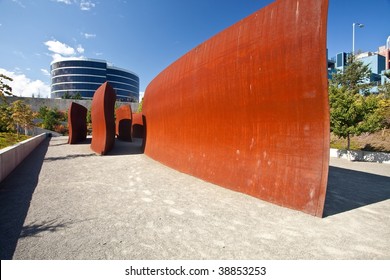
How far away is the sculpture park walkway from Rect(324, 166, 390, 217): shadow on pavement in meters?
0.03

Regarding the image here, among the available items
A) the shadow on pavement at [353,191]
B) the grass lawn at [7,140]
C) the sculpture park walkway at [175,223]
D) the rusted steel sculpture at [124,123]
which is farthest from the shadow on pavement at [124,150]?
the shadow on pavement at [353,191]

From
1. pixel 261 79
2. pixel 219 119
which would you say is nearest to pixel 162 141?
pixel 219 119

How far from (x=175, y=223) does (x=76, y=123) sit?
1945 cm

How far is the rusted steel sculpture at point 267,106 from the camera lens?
4.88m

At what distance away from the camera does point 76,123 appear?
2031cm

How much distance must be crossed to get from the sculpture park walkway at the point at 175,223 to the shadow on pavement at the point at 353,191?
0.03m

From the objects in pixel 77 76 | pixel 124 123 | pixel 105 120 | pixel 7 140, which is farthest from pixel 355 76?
pixel 77 76

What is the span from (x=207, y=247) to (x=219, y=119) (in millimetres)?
4596

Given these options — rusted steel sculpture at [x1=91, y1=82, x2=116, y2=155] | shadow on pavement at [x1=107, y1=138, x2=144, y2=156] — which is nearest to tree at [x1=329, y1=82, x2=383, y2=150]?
shadow on pavement at [x1=107, y1=138, x2=144, y2=156]

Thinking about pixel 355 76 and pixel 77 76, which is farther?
pixel 77 76

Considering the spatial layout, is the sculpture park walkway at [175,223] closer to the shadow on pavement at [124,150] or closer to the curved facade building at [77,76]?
the shadow on pavement at [124,150]

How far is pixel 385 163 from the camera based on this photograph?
12.9 meters

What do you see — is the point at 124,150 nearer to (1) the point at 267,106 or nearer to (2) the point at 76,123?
(2) the point at 76,123
